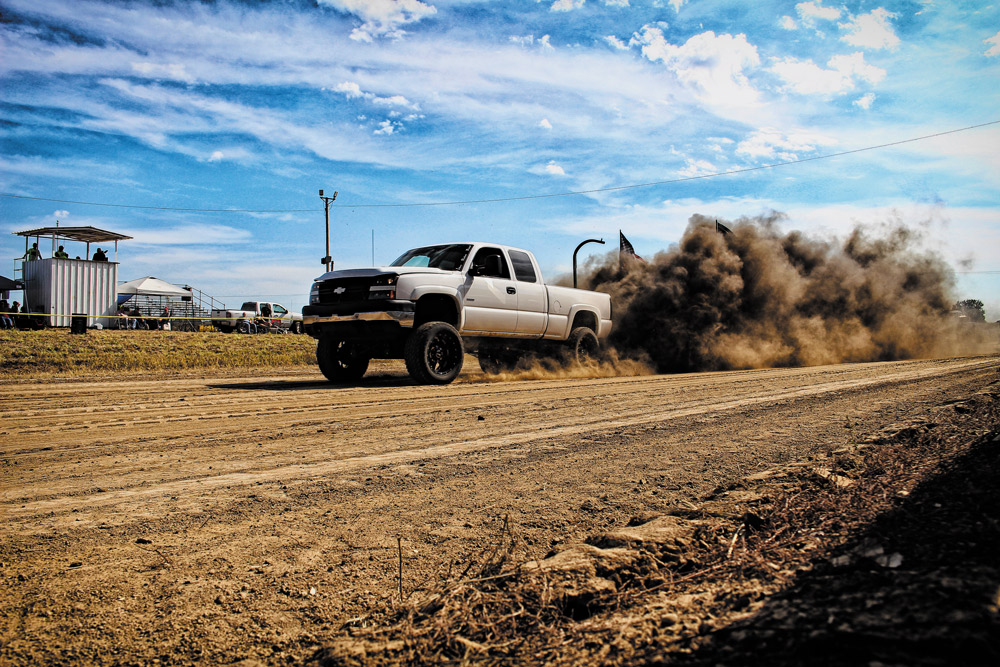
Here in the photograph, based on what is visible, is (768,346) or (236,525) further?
(768,346)

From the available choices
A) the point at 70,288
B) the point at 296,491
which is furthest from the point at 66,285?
the point at 296,491

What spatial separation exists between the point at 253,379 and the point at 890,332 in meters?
19.2

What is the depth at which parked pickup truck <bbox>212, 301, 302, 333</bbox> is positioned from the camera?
1460 inches

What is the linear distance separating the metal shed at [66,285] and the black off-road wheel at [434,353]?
22.9 metres

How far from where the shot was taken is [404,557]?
104 inches

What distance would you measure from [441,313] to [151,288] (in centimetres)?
4247

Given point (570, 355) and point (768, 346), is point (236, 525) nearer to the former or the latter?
point (570, 355)

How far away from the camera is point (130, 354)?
14695mm

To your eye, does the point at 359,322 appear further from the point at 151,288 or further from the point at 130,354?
the point at 151,288

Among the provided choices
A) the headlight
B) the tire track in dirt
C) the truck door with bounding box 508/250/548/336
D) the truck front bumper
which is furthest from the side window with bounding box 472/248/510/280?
the tire track in dirt

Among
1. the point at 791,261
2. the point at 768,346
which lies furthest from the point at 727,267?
the point at 791,261

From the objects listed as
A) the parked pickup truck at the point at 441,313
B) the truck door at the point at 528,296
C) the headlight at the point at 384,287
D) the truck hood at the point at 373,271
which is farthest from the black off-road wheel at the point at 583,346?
the headlight at the point at 384,287

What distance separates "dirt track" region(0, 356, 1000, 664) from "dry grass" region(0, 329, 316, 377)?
19.2ft

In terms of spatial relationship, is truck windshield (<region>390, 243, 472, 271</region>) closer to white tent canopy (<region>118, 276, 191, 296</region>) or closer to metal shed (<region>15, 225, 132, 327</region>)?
metal shed (<region>15, 225, 132, 327</region>)
